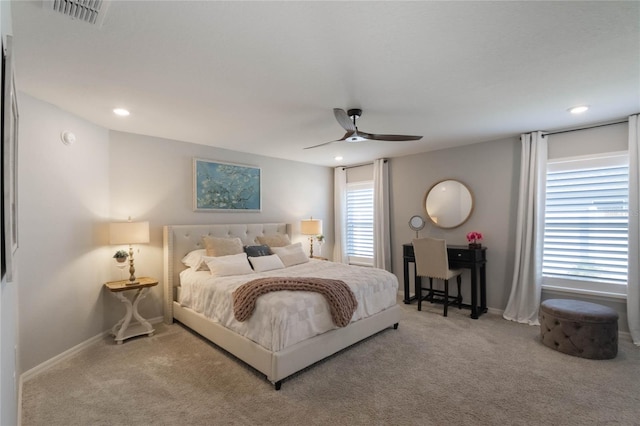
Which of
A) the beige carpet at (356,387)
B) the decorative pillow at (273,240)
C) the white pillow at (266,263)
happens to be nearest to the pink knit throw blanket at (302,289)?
the beige carpet at (356,387)

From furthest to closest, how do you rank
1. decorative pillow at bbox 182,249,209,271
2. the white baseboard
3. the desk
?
1. the desk
2. decorative pillow at bbox 182,249,209,271
3. the white baseboard

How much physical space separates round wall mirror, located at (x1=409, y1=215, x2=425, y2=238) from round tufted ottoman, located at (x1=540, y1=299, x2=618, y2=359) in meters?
2.15

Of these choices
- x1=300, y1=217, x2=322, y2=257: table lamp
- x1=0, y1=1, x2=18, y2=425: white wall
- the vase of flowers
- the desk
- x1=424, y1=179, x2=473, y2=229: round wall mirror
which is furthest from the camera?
x1=300, y1=217, x2=322, y2=257: table lamp

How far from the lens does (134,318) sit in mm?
3572

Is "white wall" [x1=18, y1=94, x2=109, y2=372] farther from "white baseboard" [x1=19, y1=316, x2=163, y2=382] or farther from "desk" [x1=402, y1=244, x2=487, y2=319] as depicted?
"desk" [x1=402, y1=244, x2=487, y2=319]

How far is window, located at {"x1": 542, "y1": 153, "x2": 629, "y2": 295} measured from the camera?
135 inches

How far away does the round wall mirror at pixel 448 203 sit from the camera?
180 inches

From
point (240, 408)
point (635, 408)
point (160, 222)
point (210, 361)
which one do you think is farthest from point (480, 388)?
point (160, 222)

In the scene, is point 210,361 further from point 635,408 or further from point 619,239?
point 619,239

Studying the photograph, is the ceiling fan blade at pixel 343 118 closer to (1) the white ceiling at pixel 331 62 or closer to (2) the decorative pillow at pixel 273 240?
(1) the white ceiling at pixel 331 62

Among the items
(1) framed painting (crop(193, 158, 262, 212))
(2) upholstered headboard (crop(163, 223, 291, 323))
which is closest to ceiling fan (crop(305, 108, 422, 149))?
(1) framed painting (crop(193, 158, 262, 212))

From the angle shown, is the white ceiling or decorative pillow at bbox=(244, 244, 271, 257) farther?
decorative pillow at bbox=(244, 244, 271, 257)

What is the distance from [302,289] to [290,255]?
1.53 metres

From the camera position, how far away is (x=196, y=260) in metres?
3.83
